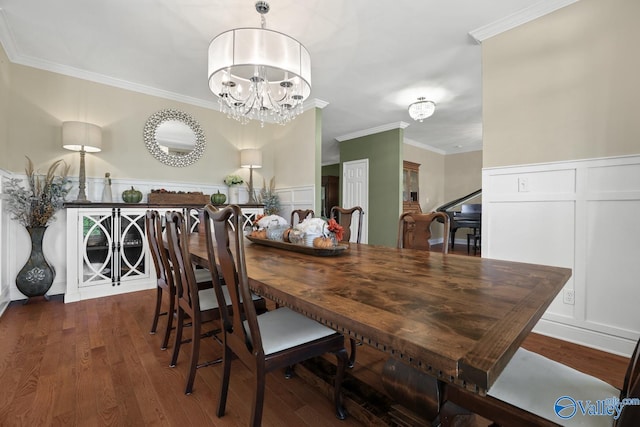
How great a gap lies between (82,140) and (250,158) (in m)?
1.97

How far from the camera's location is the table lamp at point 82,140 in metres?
3.01

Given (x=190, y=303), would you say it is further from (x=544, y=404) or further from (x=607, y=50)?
(x=607, y=50)

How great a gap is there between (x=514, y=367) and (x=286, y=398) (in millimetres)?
1090

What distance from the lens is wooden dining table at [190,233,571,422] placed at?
0.54 meters

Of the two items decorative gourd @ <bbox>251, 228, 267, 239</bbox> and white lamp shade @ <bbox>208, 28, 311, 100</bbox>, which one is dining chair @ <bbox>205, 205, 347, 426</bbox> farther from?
white lamp shade @ <bbox>208, 28, 311, 100</bbox>

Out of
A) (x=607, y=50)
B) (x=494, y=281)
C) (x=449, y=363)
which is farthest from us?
(x=607, y=50)

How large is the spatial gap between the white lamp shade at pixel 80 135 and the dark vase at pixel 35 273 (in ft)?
3.06

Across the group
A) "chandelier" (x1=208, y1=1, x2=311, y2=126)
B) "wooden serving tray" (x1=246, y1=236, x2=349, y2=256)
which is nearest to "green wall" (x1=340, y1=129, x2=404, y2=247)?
"chandelier" (x1=208, y1=1, x2=311, y2=126)

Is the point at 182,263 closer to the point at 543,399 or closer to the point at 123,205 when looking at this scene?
the point at 543,399

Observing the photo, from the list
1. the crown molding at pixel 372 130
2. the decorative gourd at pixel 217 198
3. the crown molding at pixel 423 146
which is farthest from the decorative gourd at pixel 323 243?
the crown molding at pixel 423 146

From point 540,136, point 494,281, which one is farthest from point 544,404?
point 540,136

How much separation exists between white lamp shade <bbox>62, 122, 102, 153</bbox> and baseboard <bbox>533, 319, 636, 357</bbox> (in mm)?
4665

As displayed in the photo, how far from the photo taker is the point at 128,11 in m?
2.31

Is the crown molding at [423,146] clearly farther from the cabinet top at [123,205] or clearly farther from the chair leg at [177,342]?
the chair leg at [177,342]
